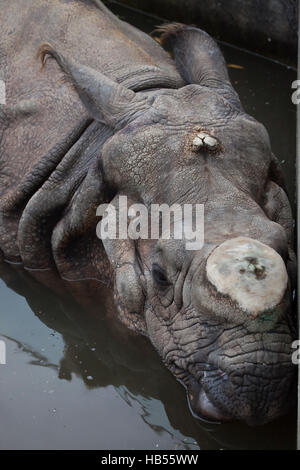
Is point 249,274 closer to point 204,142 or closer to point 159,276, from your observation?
point 159,276

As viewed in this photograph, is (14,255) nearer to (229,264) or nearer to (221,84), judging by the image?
(221,84)

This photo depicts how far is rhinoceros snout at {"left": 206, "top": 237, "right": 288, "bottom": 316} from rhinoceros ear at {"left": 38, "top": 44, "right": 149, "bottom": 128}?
1.47 m

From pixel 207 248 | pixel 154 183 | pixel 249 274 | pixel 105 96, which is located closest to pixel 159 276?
pixel 207 248

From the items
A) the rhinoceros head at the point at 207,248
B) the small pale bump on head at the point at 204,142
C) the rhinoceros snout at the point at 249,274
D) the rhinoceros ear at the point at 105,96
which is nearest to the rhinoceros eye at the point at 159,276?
the rhinoceros head at the point at 207,248

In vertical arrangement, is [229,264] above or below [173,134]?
below

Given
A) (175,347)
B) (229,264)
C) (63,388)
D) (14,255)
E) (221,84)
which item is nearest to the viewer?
(229,264)

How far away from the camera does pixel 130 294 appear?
5.27 meters

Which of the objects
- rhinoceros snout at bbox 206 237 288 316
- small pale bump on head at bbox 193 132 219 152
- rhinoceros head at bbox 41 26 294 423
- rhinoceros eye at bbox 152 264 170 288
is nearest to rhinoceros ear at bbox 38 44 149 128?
rhinoceros head at bbox 41 26 294 423

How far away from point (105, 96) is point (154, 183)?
32.0 inches

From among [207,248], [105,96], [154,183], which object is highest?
[105,96]

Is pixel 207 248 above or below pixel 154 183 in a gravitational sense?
below

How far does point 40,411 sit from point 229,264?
1.57 metres

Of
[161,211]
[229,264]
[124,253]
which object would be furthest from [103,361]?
[229,264]

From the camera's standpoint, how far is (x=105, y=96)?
561 cm
